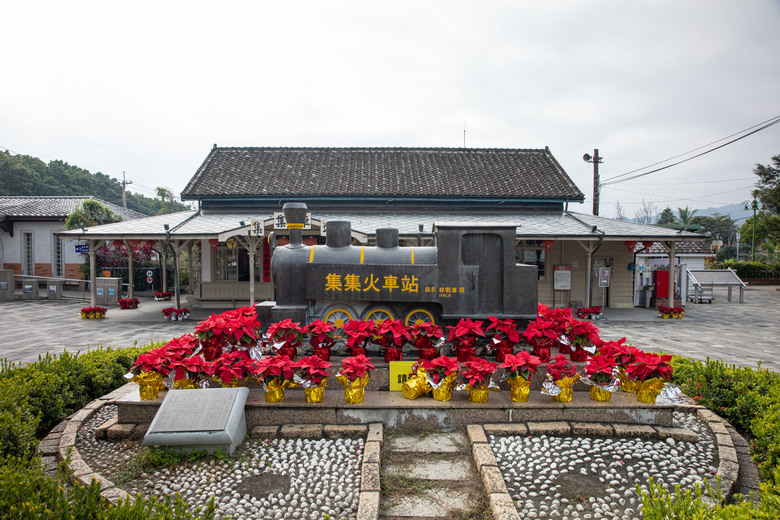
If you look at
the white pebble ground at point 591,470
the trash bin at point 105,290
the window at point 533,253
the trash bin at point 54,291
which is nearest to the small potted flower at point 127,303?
the trash bin at point 105,290

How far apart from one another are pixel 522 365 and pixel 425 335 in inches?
48.3

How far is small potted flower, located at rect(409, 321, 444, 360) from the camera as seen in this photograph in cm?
530

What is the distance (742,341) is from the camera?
10.1m

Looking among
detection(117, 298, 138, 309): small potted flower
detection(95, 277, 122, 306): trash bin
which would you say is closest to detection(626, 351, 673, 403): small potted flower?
detection(117, 298, 138, 309): small potted flower

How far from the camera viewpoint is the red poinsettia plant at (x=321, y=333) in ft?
17.3

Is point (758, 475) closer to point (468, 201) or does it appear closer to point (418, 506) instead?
point (418, 506)

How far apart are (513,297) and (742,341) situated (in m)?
7.80

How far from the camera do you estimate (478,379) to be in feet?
15.0

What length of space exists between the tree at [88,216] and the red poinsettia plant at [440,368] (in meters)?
20.1

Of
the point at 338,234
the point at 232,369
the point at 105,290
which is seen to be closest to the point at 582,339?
the point at 338,234

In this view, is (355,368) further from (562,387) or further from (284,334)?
(562,387)

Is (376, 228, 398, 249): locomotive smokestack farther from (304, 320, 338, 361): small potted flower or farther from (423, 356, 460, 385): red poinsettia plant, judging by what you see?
(423, 356, 460, 385): red poinsettia plant

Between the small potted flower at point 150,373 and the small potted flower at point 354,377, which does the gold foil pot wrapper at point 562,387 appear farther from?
the small potted flower at point 150,373

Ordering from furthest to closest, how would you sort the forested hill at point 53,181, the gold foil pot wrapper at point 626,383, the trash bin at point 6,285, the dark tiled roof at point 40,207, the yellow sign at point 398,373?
the forested hill at point 53,181, the dark tiled roof at point 40,207, the trash bin at point 6,285, the yellow sign at point 398,373, the gold foil pot wrapper at point 626,383
